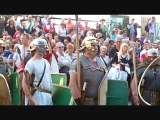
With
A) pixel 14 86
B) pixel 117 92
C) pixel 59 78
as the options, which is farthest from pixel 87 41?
pixel 14 86

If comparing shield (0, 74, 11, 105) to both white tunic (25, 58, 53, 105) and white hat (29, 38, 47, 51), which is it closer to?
white tunic (25, 58, 53, 105)

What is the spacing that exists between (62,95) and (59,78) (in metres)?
0.26

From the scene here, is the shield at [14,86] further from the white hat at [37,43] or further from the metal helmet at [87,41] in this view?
the metal helmet at [87,41]

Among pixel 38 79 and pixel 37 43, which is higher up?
pixel 37 43

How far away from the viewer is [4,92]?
12.6 m

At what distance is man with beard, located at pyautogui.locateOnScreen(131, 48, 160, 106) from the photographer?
12.6m

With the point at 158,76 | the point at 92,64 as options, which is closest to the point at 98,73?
the point at 92,64

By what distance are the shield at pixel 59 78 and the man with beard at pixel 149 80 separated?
3.52 feet

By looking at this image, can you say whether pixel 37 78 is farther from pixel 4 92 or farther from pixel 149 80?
pixel 149 80

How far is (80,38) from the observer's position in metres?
12.5

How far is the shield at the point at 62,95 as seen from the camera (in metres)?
12.5

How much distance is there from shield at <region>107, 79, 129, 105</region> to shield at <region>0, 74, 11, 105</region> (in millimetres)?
1535
